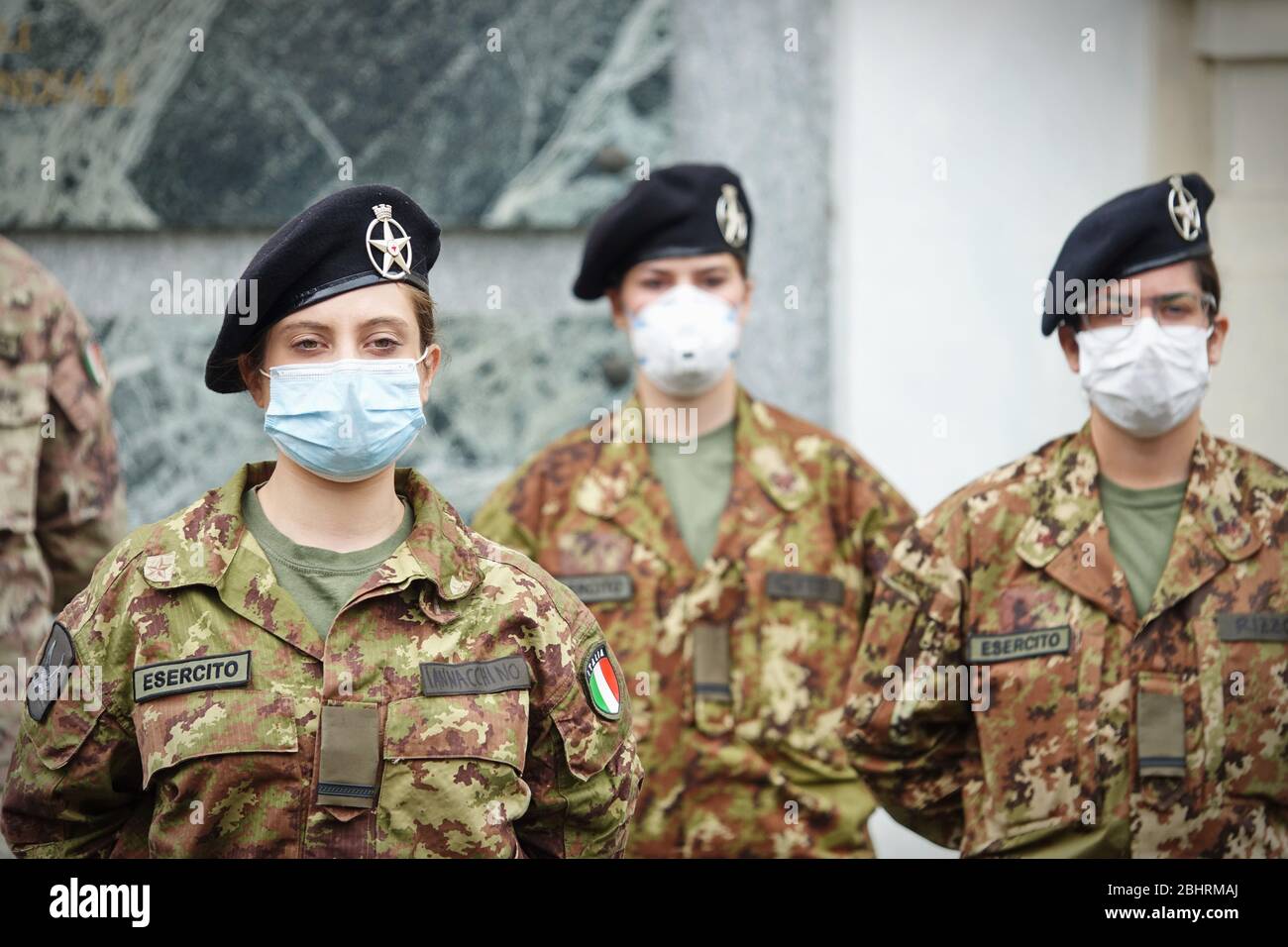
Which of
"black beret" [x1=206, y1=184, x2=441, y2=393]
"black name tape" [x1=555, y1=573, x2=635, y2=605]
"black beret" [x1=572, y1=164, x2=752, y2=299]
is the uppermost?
"black beret" [x1=572, y1=164, x2=752, y2=299]

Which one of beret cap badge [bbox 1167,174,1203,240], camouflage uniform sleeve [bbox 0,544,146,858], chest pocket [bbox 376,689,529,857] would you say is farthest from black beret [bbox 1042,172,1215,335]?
camouflage uniform sleeve [bbox 0,544,146,858]

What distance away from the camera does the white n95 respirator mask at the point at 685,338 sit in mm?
4707

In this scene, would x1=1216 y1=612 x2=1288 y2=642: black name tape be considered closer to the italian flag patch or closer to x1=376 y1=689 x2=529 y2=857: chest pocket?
the italian flag patch

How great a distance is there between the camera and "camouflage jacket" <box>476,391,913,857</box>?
4562mm

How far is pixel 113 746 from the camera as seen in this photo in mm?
3037

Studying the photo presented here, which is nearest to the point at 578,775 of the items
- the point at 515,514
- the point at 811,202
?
the point at 515,514

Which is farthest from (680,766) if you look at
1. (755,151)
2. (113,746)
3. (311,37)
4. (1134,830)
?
(311,37)

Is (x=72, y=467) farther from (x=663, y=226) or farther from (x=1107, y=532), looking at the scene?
(x=1107, y=532)

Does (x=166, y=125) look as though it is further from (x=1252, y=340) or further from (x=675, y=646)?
(x=1252, y=340)

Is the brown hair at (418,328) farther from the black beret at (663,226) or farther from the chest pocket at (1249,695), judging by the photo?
the chest pocket at (1249,695)

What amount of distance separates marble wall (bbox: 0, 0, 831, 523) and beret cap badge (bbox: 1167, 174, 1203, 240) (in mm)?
2161

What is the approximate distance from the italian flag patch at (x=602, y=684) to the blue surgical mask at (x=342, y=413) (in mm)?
497

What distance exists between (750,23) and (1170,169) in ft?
4.75

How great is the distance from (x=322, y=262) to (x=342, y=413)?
26 cm
